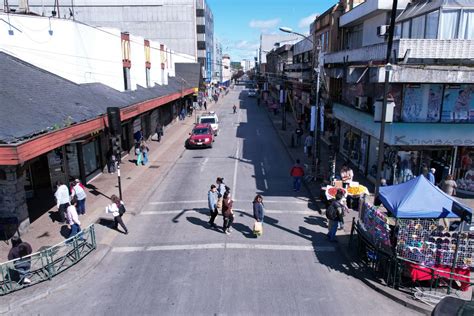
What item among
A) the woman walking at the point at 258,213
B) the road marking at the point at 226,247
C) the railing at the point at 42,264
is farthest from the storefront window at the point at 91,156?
the woman walking at the point at 258,213

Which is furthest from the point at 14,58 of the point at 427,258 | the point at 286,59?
the point at 286,59

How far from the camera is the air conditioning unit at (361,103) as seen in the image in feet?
68.2

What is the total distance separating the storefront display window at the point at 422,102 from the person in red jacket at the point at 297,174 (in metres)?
5.04

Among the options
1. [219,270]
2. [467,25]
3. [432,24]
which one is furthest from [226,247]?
[467,25]

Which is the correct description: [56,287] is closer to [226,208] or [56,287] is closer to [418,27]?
[226,208]

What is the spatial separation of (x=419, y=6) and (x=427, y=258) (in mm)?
12708

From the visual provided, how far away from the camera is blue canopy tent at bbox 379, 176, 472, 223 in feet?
33.3

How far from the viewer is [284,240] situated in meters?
12.8

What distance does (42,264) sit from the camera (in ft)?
33.0

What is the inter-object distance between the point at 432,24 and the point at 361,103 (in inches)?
237

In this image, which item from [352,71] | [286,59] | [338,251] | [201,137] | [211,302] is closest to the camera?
[211,302]

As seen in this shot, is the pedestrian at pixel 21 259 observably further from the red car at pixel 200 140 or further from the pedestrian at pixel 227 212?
the red car at pixel 200 140

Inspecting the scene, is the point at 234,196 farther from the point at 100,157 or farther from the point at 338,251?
the point at 100,157

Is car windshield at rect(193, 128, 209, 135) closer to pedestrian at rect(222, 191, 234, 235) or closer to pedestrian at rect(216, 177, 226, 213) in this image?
pedestrian at rect(216, 177, 226, 213)
